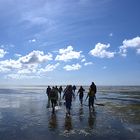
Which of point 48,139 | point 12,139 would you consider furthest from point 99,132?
point 12,139

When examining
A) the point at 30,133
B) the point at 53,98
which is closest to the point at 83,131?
the point at 30,133

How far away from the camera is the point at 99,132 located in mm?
13734

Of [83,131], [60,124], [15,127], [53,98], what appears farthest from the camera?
[53,98]

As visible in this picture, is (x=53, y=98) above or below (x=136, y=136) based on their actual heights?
above

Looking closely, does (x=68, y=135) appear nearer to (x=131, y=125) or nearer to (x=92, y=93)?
(x=131, y=125)

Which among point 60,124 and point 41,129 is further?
point 60,124

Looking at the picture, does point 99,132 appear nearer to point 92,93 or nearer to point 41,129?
point 41,129

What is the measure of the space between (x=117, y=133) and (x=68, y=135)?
237 centimetres

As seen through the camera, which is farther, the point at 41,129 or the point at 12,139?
the point at 41,129

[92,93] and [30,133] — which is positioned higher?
[92,93]

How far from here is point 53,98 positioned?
75.3 ft

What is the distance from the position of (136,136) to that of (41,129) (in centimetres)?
476

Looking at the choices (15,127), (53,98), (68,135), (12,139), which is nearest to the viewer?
(12,139)

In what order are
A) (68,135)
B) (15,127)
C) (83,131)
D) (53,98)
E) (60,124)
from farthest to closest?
(53,98) < (60,124) < (15,127) < (83,131) < (68,135)
